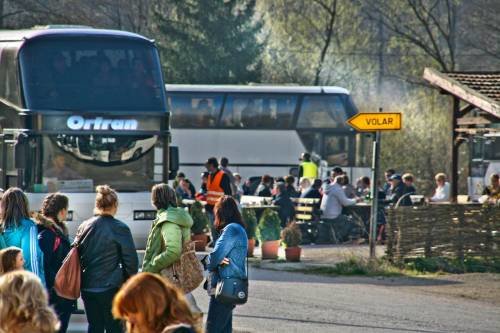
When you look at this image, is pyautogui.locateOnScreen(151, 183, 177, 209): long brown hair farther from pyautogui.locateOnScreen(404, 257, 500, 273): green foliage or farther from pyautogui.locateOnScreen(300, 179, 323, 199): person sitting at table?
pyautogui.locateOnScreen(300, 179, 323, 199): person sitting at table

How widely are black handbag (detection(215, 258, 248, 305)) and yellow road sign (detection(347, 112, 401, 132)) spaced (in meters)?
10.6

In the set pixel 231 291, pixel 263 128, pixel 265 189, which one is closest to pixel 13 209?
pixel 231 291

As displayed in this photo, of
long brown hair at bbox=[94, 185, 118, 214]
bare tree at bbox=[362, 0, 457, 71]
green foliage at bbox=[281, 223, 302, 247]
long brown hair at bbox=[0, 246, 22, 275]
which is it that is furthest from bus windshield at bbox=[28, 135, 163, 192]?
bare tree at bbox=[362, 0, 457, 71]

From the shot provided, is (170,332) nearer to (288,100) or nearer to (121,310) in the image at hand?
(121,310)

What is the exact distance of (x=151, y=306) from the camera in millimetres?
5480

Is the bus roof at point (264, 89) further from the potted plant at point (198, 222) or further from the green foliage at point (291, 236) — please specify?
the green foliage at point (291, 236)

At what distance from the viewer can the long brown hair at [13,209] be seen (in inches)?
424

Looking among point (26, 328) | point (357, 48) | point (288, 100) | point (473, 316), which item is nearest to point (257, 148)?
point (288, 100)

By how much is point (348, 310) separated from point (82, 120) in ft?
26.8

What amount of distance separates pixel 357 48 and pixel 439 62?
11784 mm

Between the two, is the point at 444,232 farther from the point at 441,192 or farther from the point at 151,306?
the point at 151,306

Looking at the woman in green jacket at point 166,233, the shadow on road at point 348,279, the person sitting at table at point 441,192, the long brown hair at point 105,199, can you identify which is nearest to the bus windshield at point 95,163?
the shadow on road at point 348,279

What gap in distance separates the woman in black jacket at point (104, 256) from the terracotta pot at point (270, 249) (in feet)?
43.9

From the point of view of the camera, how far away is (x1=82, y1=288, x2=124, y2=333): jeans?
35.3 feet
